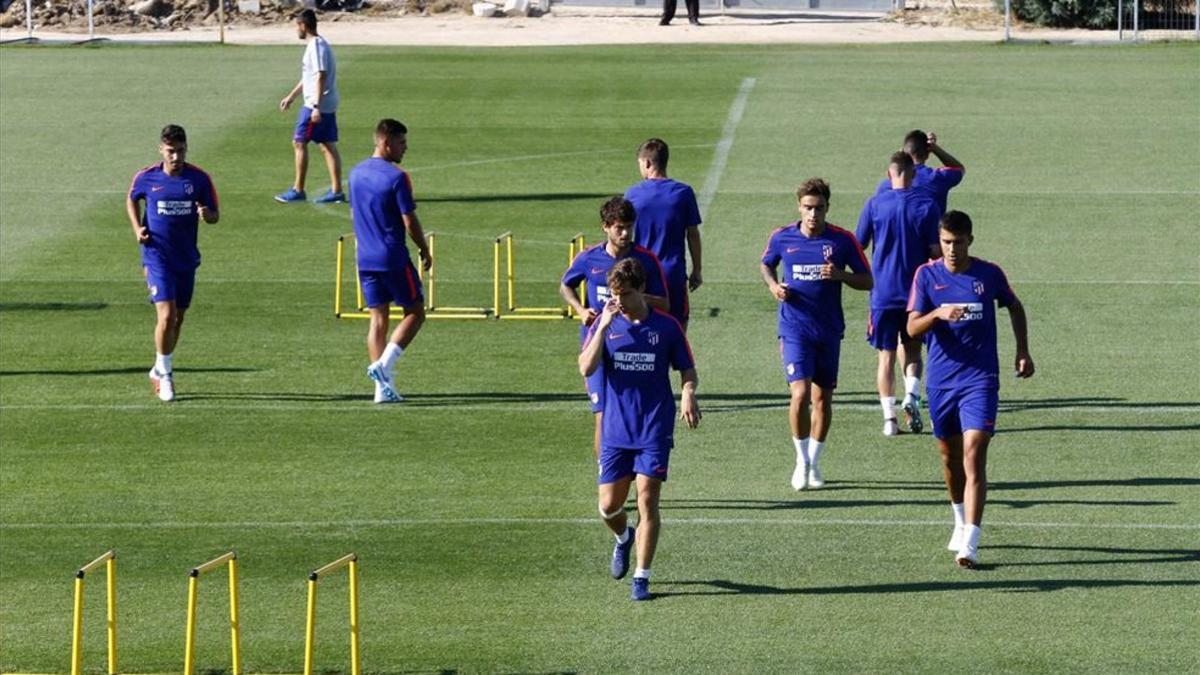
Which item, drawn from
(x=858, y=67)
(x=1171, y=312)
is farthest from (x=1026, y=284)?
(x=858, y=67)

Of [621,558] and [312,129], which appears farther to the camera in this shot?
[312,129]

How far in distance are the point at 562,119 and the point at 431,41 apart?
30.1ft

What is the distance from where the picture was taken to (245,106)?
34.3 meters

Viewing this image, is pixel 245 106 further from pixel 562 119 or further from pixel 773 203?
pixel 773 203

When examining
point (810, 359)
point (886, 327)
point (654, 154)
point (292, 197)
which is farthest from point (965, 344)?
point (292, 197)

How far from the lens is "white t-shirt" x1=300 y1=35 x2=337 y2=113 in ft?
87.1

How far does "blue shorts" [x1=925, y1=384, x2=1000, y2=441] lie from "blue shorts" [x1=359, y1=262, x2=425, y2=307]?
5.57 metres

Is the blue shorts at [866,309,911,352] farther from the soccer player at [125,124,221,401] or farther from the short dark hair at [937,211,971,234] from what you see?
the soccer player at [125,124,221,401]

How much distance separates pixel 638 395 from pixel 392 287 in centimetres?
556

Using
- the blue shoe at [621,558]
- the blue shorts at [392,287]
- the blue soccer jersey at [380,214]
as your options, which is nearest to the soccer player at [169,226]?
the blue soccer jersey at [380,214]

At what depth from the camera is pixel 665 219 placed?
598 inches

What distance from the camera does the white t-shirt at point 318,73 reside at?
1046 inches

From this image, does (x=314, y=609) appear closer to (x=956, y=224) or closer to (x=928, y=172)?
(x=956, y=224)

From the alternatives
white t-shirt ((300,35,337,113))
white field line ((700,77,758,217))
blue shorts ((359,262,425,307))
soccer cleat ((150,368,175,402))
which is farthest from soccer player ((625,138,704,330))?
white t-shirt ((300,35,337,113))
